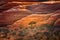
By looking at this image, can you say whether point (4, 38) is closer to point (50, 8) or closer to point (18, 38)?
point (18, 38)

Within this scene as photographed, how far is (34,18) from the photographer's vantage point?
336 centimetres

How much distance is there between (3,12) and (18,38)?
76 centimetres

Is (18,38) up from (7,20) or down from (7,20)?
down

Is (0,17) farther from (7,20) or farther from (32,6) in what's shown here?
(32,6)

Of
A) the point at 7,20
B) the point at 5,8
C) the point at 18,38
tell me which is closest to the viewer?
the point at 18,38

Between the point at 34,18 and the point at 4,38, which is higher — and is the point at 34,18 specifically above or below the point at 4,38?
above

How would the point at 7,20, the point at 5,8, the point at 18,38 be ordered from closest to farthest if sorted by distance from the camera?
1. the point at 18,38
2. the point at 7,20
3. the point at 5,8

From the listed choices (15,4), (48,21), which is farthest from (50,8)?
(15,4)

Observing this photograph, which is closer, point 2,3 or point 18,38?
point 18,38

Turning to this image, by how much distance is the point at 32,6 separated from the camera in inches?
143

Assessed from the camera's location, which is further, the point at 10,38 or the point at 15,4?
the point at 15,4

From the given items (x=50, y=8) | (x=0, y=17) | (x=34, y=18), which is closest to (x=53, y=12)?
(x=50, y=8)

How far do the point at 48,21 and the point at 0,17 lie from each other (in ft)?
3.57

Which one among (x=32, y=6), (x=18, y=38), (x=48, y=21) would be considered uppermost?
(x=32, y=6)
